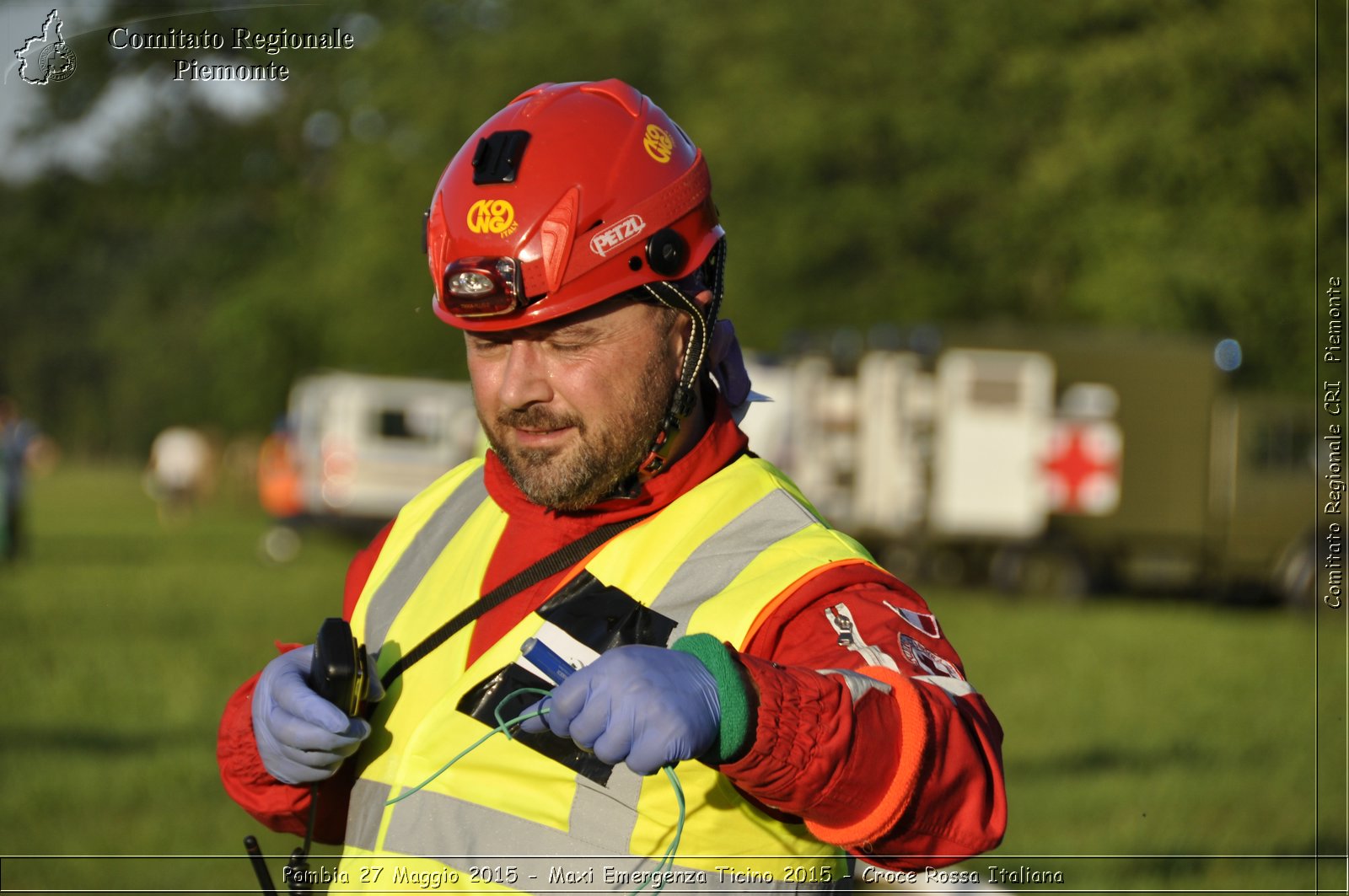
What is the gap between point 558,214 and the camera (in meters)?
2.46

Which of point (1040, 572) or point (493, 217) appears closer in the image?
point (493, 217)

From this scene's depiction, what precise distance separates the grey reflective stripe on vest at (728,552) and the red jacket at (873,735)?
0.38ft

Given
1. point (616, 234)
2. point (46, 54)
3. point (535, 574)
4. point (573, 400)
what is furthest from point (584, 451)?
point (46, 54)

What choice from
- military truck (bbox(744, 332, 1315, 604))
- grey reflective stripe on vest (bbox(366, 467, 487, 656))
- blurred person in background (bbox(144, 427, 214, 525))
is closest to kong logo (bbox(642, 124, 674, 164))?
grey reflective stripe on vest (bbox(366, 467, 487, 656))

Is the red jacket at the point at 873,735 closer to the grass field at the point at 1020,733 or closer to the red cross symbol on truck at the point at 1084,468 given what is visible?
the grass field at the point at 1020,733

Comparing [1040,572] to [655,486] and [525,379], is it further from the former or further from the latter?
[525,379]

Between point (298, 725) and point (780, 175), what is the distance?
2904 cm

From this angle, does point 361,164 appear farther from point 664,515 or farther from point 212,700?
point 664,515

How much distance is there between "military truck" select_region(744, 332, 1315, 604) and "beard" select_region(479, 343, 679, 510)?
66.9 feet

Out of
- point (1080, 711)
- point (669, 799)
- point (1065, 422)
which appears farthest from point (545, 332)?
point (1065, 422)

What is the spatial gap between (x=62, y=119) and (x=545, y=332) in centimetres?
530

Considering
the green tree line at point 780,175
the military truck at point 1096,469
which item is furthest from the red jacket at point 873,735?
the military truck at point 1096,469

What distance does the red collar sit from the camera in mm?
2557

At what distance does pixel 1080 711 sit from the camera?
40.3ft
